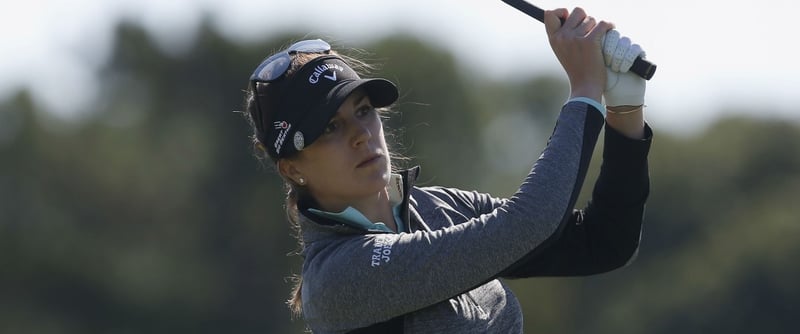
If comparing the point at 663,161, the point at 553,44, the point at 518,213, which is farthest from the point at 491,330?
the point at 663,161

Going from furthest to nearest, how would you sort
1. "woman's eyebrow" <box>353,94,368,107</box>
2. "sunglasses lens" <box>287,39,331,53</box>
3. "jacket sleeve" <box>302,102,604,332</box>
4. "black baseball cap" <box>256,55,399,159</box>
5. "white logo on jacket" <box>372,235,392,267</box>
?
"sunglasses lens" <box>287,39,331,53</box>, "woman's eyebrow" <box>353,94,368,107</box>, "black baseball cap" <box>256,55,399,159</box>, "white logo on jacket" <box>372,235,392,267</box>, "jacket sleeve" <box>302,102,604,332</box>

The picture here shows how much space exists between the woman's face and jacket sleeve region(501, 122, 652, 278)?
0.48 metres

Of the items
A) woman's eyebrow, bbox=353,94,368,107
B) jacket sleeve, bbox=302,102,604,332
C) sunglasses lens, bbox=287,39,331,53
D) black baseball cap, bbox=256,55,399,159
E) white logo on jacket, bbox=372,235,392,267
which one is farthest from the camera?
sunglasses lens, bbox=287,39,331,53

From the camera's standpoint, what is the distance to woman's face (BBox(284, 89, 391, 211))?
15.0 feet

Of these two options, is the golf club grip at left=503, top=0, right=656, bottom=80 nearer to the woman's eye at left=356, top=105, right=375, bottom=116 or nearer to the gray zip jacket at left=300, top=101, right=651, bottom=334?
the gray zip jacket at left=300, top=101, right=651, bottom=334

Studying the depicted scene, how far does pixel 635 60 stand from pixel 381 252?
0.88 metres

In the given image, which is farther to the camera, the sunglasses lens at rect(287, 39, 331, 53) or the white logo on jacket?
the sunglasses lens at rect(287, 39, 331, 53)

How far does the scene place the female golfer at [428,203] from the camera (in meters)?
4.23

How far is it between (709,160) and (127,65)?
14.1 m

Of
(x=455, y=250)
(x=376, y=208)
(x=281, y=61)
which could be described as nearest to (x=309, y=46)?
(x=281, y=61)

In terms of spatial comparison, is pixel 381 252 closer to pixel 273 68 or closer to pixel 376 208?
pixel 376 208

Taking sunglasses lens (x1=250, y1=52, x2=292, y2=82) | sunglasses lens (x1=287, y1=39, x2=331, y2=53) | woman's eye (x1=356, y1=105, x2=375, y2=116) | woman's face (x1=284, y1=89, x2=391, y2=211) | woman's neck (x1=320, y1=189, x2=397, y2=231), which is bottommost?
woman's neck (x1=320, y1=189, x2=397, y2=231)

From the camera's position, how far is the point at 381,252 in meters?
4.35

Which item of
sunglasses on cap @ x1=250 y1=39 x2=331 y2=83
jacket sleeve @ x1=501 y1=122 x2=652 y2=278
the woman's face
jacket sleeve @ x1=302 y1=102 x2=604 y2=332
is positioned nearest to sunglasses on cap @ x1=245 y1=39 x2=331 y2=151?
sunglasses on cap @ x1=250 y1=39 x2=331 y2=83
